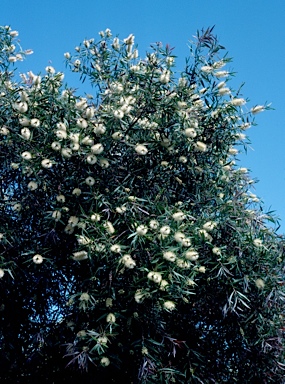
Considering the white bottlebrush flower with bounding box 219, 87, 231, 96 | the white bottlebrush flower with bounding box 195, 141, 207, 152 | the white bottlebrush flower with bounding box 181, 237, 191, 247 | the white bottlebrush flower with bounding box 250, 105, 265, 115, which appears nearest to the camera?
the white bottlebrush flower with bounding box 181, 237, 191, 247

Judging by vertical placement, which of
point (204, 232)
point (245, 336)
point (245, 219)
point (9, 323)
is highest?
point (245, 219)

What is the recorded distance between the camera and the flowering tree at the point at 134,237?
15.8 feet

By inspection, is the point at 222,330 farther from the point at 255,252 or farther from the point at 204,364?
the point at 255,252

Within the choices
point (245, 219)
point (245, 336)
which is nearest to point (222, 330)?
point (245, 336)

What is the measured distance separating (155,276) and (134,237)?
417mm

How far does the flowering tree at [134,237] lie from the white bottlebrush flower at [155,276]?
1 centimetres

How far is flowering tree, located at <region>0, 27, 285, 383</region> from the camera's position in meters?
4.82

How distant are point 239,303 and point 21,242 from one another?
6.73 ft

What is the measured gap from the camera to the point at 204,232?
5023 mm

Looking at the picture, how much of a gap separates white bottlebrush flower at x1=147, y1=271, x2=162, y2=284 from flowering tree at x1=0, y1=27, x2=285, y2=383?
0.04ft

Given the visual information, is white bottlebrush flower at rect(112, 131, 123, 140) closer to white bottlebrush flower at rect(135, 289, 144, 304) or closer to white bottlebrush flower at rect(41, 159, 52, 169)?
white bottlebrush flower at rect(41, 159, 52, 169)

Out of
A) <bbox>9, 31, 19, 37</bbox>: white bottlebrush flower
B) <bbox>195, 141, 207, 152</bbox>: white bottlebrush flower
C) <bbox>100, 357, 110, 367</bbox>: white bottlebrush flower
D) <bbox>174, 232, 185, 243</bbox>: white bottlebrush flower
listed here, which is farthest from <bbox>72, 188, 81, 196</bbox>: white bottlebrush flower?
<bbox>9, 31, 19, 37</bbox>: white bottlebrush flower

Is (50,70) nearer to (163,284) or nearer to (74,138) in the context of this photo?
(74,138)

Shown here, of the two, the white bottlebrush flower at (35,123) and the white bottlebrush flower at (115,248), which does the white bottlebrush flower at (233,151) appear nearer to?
the white bottlebrush flower at (115,248)
